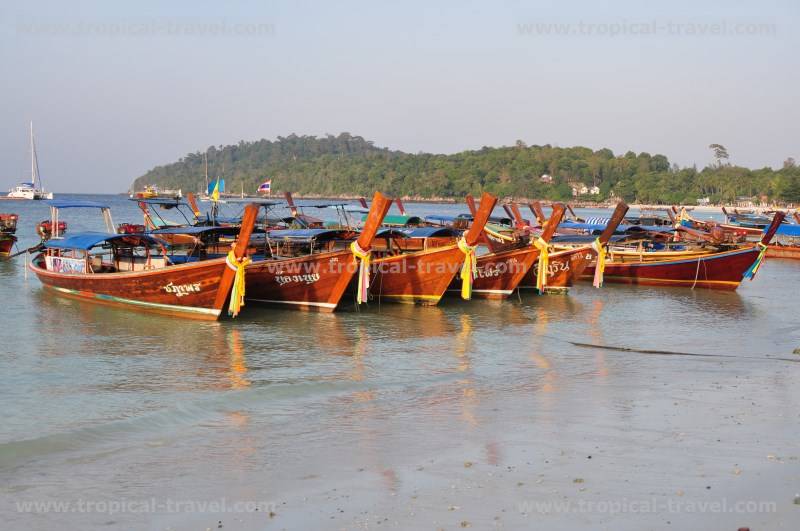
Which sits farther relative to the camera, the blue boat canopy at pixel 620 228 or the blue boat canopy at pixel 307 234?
the blue boat canopy at pixel 620 228

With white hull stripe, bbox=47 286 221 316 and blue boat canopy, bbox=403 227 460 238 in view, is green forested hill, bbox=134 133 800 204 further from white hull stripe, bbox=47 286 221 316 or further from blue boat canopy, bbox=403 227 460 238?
white hull stripe, bbox=47 286 221 316

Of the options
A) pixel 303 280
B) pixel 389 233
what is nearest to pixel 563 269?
pixel 389 233

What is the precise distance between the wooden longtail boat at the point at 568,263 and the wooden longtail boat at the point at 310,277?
6918 mm

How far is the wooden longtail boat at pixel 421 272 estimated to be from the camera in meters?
19.6

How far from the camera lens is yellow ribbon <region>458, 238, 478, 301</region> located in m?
19.5

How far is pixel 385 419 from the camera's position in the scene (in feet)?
32.0

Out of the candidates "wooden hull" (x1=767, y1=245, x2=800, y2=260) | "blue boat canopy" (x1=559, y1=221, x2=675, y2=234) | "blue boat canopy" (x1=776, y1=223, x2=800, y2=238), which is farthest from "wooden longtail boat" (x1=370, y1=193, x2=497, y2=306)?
"blue boat canopy" (x1=776, y1=223, x2=800, y2=238)

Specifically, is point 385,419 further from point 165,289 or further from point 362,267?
point 165,289

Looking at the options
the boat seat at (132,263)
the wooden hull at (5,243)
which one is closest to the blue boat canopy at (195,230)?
the boat seat at (132,263)

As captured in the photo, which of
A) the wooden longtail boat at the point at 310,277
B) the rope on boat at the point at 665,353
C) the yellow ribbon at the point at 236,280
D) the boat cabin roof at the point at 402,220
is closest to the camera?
the rope on boat at the point at 665,353

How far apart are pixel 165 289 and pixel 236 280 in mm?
2134

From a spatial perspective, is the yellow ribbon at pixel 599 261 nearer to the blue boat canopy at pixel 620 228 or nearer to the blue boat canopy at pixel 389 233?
the blue boat canopy at pixel 389 233

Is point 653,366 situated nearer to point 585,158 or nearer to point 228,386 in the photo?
point 228,386

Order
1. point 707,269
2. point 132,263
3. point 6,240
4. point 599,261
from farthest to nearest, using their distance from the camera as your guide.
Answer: point 6,240 → point 707,269 → point 599,261 → point 132,263
